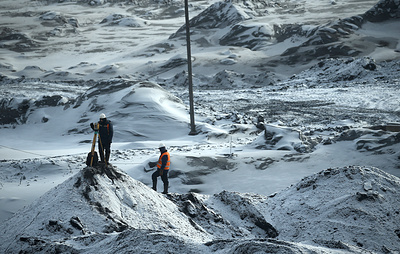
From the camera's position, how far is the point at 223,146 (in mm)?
15078

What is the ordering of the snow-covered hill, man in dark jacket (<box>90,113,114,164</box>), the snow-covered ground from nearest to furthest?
the snow-covered hill → the snow-covered ground → man in dark jacket (<box>90,113,114,164</box>)

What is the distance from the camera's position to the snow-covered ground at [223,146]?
6.28 m

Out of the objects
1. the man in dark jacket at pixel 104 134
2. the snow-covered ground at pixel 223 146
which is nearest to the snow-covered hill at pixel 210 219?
the snow-covered ground at pixel 223 146

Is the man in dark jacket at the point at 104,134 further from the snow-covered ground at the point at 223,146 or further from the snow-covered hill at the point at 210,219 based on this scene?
the snow-covered hill at the point at 210,219

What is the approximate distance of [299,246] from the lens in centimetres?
497

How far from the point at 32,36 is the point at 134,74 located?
33.8m

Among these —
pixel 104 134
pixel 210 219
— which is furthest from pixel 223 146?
pixel 210 219

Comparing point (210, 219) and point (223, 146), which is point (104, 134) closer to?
point (210, 219)

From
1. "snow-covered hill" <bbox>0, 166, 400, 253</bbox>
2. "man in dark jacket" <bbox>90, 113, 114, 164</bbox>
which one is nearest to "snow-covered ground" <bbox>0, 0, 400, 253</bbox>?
"snow-covered hill" <bbox>0, 166, 400, 253</bbox>

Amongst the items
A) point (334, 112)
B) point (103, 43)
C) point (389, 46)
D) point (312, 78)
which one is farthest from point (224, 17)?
point (334, 112)

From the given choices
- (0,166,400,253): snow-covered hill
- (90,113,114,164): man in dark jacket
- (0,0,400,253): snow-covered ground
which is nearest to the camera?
(0,166,400,253): snow-covered hill

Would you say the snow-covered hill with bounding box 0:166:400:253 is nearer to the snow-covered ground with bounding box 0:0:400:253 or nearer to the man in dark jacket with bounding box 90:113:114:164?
the snow-covered ground with bounding box 0:0:400:253

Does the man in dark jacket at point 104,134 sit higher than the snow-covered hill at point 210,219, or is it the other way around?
the man in dark jacket at point 104,134

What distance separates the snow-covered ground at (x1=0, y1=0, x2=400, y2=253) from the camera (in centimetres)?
628
